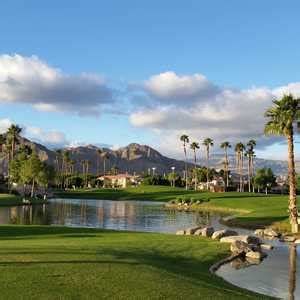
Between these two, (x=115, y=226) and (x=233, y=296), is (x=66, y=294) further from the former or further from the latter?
(x=115, y=226)

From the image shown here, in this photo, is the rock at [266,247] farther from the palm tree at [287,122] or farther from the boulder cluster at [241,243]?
the palm tree at [287,122]

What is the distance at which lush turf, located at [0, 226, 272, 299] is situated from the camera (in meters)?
20.0

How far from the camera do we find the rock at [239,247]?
38.7m

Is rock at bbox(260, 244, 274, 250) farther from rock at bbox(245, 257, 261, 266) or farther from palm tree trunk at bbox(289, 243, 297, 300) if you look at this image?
rock at bbox(245, 257, 261, 266)

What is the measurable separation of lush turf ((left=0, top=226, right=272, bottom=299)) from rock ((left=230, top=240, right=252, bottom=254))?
1261mm

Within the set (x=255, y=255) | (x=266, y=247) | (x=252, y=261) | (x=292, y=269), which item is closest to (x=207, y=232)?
(x=266, y=247)

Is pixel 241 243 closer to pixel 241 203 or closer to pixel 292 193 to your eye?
pixel 292 193

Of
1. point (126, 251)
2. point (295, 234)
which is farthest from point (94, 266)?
point (295, 234)

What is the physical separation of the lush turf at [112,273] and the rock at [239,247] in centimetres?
126

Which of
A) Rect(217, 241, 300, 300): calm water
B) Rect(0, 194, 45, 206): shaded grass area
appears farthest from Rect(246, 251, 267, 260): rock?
Rect(0, 194, 45, 206): shaded grass area

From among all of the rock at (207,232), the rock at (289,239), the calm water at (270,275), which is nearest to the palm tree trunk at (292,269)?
the calm water at (270,275)

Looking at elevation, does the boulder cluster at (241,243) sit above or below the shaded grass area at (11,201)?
below

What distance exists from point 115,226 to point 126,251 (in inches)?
1477

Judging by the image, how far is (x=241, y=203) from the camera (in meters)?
111
